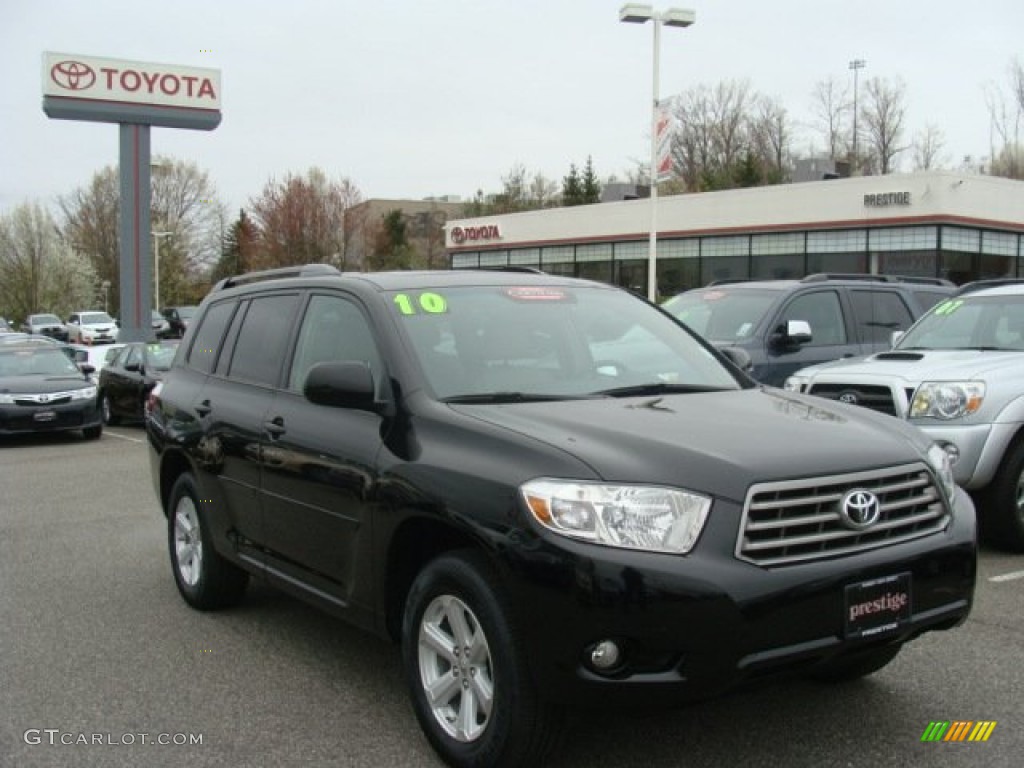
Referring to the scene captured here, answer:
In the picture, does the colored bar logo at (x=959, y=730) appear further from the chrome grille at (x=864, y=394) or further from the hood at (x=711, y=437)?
the chrome grille at (x=864, y=394)

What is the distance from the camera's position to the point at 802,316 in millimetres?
10422

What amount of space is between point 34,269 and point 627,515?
7144 cm

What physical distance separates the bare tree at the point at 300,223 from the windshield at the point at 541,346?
50406mm

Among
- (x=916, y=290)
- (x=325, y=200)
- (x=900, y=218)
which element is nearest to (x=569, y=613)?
(x=916, y=290)

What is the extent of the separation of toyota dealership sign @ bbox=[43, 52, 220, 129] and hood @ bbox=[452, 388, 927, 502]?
37.1 meters

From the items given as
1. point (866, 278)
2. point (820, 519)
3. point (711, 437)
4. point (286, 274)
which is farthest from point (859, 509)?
point (866, 278)

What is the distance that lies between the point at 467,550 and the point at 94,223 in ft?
262

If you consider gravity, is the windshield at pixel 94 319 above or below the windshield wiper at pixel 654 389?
above

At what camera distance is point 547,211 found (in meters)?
44.0

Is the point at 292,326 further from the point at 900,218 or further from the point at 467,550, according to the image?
the point at 900,218

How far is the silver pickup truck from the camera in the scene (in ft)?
21.7

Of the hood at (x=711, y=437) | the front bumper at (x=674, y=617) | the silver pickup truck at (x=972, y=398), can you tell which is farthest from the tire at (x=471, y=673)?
the silver pickup truck at (x=972, y=398)

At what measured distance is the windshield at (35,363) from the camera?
16.4 metres

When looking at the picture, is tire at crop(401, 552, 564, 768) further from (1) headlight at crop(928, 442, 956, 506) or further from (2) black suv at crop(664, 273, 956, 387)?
(2) black suv at crop(664, 273, 956, 387)
